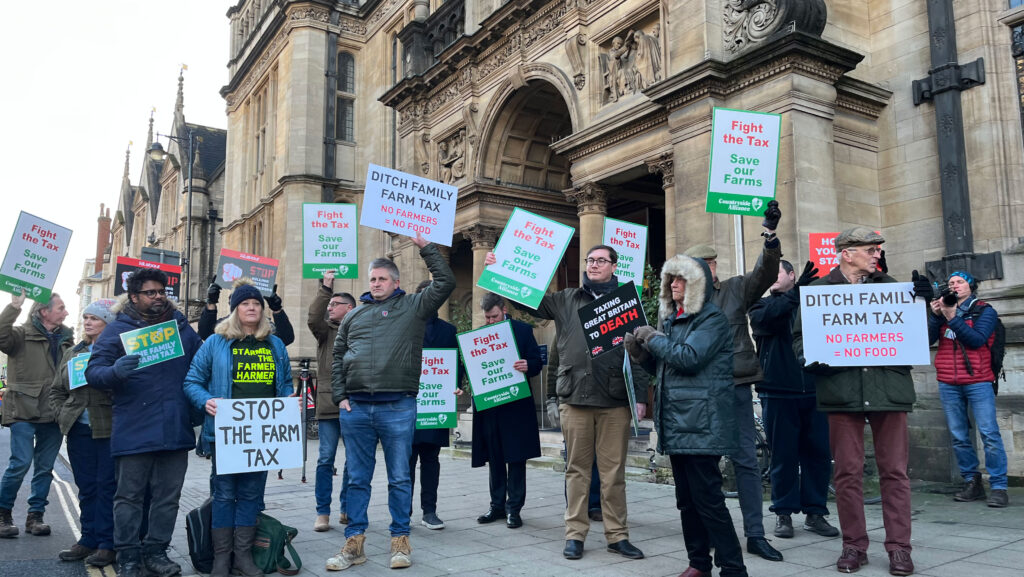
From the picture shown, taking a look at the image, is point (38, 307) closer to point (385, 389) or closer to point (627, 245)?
point (385, 389)

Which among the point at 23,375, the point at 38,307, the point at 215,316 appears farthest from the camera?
the point at 38,307

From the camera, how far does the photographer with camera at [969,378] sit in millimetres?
6930

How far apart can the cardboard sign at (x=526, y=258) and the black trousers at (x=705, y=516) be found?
1.99 m

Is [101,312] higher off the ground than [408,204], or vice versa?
[408,204]

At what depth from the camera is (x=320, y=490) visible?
6676 mm

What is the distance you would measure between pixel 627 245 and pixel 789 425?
2.82 m

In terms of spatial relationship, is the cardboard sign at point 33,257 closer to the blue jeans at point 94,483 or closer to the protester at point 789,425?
the blue jeans at point 94,483

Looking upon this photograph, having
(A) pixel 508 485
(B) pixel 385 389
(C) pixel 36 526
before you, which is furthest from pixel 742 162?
(C) pixel 36 526

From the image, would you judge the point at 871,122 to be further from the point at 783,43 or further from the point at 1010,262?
the point at 1010,262

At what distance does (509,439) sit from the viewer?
682 cm

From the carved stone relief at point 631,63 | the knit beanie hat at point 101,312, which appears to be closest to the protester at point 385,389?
the knit beanie hat at point 101,312

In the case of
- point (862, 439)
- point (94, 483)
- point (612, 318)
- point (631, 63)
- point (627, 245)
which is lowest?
point (94, 483)

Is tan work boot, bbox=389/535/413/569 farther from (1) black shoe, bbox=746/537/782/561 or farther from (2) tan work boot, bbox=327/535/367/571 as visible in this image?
(1) black shoe, bbox=746/537/782/561

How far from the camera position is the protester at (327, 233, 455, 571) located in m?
5.32
